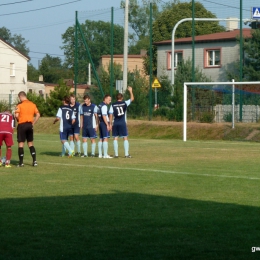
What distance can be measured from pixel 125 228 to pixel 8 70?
7751cm

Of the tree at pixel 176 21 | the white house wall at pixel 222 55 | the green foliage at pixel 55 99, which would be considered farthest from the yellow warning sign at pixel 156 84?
the tree at pixel 176 21

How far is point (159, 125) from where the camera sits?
35.6 metres

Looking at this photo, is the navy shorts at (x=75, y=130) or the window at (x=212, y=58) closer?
the navy shorts at (x=75, y=130)

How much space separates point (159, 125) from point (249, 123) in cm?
526

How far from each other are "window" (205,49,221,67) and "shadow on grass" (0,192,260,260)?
129 feet

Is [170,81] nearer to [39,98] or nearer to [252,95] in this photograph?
[252,95]

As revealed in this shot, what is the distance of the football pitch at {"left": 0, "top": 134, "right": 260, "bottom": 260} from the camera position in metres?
7.62

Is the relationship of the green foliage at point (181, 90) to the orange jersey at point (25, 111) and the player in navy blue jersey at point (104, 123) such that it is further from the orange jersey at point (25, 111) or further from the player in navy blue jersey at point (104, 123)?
the orange jersey at point (25, 111)

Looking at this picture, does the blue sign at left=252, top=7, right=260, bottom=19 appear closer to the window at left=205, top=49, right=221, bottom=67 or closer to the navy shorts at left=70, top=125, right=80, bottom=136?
the window at left=205, top=49, right=221, bottom=67

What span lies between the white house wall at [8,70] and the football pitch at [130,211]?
67250mm

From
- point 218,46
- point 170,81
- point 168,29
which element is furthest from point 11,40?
point 170,81

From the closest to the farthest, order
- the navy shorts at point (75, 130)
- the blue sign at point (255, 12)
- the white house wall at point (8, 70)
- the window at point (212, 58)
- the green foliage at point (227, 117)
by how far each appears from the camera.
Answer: the navy shorts at point (75, 130) → the green foliage at point (227, 117) → the blue sign at point (255, 12) → the window at point (212, 58) → the white house wall at point (8, 70)

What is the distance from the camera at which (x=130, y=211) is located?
1020 centimetres

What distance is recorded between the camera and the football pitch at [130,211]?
7.62 meters
